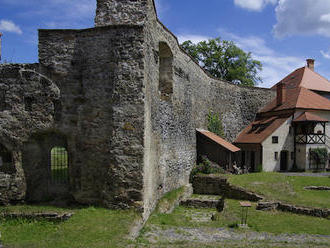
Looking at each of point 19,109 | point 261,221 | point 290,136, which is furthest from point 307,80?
point 19,109

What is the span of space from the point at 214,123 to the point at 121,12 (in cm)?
1238

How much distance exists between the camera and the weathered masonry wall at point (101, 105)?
26.9 ft

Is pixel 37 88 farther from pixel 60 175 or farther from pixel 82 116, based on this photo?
pixel 60 175

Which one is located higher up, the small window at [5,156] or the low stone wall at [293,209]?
the small window at [5,156]

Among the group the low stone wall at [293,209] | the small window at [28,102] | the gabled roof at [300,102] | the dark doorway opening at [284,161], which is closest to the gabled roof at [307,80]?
the gabled roof at [300,102]

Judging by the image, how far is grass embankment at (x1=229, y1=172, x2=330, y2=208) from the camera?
1101 centimetres

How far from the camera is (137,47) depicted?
823cm

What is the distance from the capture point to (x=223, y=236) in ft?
24.6

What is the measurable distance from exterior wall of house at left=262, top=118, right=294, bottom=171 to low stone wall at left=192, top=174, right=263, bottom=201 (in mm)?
6347

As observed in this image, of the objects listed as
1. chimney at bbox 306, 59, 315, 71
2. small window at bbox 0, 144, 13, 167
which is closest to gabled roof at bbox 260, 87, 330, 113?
chimney at bbox 306, 59, 315, 71

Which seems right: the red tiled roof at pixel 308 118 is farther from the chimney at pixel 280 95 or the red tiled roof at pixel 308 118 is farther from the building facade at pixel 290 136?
the chimney at pixel 280 95

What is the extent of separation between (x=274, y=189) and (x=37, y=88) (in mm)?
10567

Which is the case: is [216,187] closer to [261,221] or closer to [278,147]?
[261,221]

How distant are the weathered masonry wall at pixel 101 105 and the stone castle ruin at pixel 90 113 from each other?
3 centimetres
